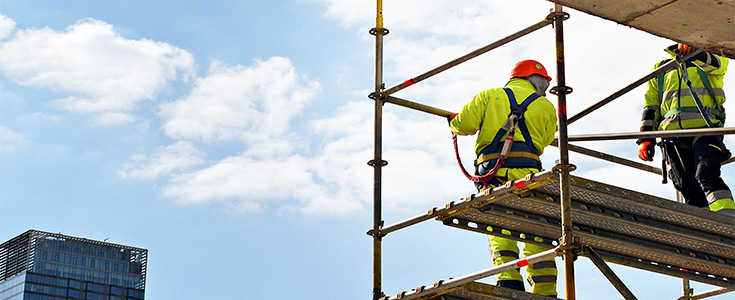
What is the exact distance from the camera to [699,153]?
28.1 feet

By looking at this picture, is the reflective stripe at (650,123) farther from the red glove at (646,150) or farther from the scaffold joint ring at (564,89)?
the scaffold joint ring at (564,89)

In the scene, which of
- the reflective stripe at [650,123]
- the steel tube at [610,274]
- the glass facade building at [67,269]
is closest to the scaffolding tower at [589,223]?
the steel tube at [610,274]

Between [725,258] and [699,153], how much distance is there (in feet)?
3.95

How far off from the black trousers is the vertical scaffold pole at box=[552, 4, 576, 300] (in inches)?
84.7

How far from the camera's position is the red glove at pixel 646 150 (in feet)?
30.0

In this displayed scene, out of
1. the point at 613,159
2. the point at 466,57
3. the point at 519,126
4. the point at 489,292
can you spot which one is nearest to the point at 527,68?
the point at 519,126

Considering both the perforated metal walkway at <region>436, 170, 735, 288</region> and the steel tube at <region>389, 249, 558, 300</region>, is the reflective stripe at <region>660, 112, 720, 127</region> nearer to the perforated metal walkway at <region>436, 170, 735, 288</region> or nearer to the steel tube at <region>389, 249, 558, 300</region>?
the perforated metal walkway at <region>436, 170, 735, 288</region>

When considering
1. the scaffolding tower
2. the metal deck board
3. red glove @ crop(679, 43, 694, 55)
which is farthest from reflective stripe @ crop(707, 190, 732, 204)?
the metal deck board

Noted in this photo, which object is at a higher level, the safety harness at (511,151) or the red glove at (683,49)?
the red glove at (683,49)

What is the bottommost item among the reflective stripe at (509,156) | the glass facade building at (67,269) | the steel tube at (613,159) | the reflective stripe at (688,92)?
the reflective stripe at (509,156)

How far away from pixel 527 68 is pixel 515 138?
0.81 meters

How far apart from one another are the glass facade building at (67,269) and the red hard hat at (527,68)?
126 m

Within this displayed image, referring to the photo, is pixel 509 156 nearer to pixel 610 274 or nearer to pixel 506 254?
pixel 506 254

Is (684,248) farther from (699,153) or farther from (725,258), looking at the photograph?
(699,153)
